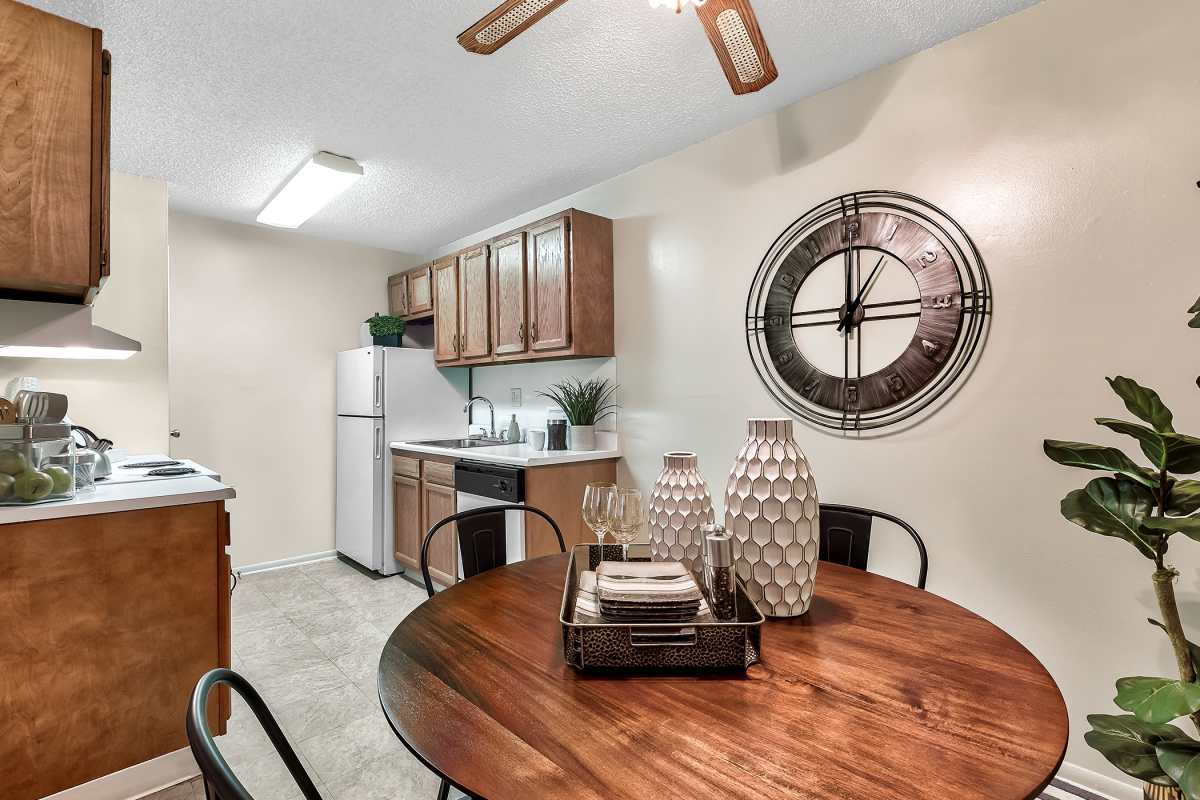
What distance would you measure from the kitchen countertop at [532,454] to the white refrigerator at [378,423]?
49 centimetres

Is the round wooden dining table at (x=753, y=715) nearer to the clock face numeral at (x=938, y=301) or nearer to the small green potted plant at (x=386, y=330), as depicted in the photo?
the clock face numeral at (x=938, y=301)

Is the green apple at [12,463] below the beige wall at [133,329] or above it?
below

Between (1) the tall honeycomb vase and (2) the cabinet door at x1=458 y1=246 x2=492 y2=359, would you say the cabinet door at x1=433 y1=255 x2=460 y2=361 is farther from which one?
(1) the tall honeycomb vase

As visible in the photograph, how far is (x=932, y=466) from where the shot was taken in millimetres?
2104

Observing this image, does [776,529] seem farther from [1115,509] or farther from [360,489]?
[360,489]

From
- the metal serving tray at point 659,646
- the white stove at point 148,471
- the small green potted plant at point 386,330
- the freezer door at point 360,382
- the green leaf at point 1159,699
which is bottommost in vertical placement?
the green leaf at point 1159,699

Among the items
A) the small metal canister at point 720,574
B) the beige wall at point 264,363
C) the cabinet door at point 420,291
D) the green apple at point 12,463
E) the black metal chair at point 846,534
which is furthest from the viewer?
the cabinet door at point 420,291

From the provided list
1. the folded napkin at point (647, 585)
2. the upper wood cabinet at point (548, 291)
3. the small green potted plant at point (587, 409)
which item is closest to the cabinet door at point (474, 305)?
the upper wood cabinet at point (548, 291)

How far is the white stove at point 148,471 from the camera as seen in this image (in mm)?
2270

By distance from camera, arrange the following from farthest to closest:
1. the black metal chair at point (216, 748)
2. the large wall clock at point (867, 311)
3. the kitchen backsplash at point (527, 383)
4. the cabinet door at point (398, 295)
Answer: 1. the cabinet door at point (398, 295)
2. the kitchen backsplash at point (527, 383)
3. the large wall clock at point (867, 311)
4. the black metal chair at point (216, 748)

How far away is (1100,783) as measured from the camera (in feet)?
5.85

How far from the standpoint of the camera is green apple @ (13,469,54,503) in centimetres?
170

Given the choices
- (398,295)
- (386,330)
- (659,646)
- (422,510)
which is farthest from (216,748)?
(398,295)

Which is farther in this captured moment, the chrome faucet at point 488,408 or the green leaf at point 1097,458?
the chrome faucet at point 488,408
